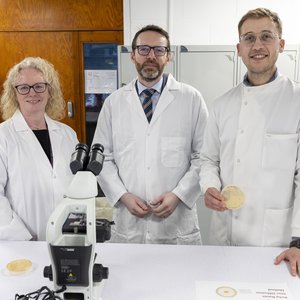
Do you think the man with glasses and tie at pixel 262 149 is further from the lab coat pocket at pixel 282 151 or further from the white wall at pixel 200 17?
the white wall at pixel 200 17

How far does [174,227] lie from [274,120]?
793 millimetres

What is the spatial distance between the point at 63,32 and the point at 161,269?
3352 millimetres

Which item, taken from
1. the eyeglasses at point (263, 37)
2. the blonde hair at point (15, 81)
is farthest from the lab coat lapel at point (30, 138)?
the eyeglasses at point (263, 37)

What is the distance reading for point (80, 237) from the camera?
1.08 meters

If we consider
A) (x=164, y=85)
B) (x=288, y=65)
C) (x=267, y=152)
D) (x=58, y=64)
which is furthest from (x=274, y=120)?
(x=58, y=64)

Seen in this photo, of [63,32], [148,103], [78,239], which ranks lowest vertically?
[78,239]

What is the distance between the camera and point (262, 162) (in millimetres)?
1527

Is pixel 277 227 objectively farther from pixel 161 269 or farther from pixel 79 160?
pixel 79 160

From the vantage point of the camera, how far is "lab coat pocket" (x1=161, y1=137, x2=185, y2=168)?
192 cm

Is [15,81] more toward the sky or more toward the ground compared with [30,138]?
more toward the sky

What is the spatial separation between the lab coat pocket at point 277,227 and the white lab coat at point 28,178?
941mm

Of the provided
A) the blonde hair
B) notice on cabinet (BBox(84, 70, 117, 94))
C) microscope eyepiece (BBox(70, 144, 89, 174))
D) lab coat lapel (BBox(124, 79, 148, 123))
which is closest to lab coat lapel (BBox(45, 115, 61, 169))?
the blonde hair

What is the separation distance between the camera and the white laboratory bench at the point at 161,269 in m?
1.14

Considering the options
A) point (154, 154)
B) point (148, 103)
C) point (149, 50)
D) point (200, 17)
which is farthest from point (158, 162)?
point (200, 17)
